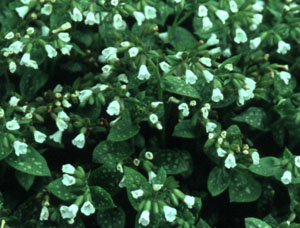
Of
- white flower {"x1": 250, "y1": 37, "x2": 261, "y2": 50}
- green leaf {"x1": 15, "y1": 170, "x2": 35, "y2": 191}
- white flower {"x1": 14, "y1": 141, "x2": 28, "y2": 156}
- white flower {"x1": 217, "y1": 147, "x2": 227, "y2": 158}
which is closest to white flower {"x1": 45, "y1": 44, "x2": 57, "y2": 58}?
white flower {"x1": 14, "y1": 141, "x2": 28, "y2": 156}

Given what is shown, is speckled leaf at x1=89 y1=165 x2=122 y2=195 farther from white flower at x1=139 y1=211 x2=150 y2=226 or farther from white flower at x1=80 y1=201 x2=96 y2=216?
white flower at x1=139 y1=211 x2=150 y2=226

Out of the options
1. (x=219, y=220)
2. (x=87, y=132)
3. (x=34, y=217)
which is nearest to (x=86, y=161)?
(x=87, y=132)

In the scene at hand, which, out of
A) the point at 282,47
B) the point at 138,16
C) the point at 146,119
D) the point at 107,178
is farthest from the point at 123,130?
the point at 282,47

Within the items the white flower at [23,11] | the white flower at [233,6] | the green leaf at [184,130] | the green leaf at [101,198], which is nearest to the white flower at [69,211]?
the green leaf at [101,198]

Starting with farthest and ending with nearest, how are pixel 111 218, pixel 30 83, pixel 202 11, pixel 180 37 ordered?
pixel 180 37
pixel 30 83
pixel 202 11
pixel 111 218

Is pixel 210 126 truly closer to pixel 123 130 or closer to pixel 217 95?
pixel 217 95

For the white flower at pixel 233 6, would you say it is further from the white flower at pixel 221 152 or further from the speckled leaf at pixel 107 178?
the speckled leaf at pixel 107 178
